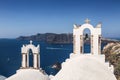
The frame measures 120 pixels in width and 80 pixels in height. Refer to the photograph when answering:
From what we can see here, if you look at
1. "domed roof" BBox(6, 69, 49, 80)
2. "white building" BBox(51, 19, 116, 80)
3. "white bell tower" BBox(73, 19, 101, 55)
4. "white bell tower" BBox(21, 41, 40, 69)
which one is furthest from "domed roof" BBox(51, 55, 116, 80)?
"white bell tower" BBox(21, 41, 40, 69)

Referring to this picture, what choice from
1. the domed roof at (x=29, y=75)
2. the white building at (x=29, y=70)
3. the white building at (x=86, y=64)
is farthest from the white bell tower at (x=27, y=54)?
the white building at (x=86, y=64)

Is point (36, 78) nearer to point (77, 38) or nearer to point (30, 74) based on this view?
point (30, 74)

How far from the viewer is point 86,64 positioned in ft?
77.8

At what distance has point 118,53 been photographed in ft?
348

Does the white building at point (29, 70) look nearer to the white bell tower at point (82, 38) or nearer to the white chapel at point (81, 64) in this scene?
the white chapel at point (81, 64)

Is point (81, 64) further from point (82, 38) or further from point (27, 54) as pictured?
point (27, 54)

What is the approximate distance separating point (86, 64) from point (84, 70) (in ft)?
3.07

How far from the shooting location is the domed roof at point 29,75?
93.3 feet

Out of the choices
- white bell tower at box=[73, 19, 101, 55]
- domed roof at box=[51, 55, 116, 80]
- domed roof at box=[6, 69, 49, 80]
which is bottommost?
domed roof at box=[6, 69, 49, 80]

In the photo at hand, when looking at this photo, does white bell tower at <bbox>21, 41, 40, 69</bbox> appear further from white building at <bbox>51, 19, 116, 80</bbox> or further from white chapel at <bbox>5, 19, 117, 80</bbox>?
white building at <bbox>51, 19, 116, 80</bbox>

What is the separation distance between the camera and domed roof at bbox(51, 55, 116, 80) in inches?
879

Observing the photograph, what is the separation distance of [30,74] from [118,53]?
80077 mm

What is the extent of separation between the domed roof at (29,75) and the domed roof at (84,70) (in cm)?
538

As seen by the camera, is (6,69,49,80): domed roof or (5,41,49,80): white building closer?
(6,69,49,80): domed roof
